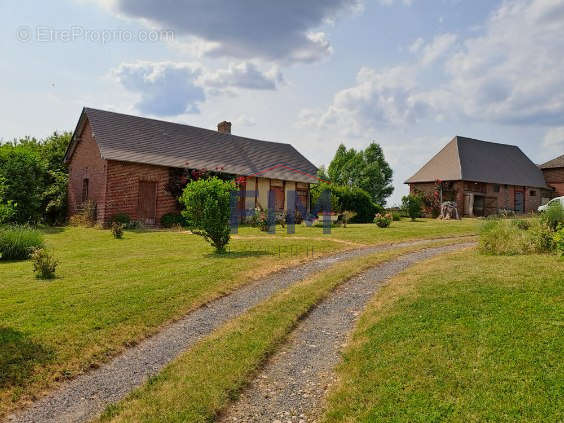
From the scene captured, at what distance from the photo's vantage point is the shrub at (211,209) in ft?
42.8

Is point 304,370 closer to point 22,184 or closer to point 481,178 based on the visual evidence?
point 22,184

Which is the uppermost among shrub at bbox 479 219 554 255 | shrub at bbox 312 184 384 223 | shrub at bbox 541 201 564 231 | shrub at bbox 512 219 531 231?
shrub at bbox 312 184 384 223

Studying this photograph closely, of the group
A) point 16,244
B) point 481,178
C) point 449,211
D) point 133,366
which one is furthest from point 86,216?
point 481,178

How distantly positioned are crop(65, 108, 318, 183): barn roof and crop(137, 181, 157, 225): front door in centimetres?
137

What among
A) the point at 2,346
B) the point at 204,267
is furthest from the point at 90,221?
the point at 2,346

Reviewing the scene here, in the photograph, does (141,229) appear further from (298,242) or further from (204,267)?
(204,267)

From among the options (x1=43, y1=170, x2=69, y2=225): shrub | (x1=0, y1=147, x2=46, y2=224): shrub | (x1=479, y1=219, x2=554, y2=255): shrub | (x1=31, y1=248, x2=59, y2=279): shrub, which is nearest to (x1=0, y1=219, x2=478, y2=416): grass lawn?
(x1=31, y1=248, x2=59, y2=279): shrub

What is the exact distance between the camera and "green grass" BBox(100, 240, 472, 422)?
4434mm

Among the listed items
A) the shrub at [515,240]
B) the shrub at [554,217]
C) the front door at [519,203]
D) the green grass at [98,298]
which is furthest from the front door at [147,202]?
the front door at [519,203]

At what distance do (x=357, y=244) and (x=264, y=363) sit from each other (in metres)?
10.3

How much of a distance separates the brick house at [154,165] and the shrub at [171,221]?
35 centimetres

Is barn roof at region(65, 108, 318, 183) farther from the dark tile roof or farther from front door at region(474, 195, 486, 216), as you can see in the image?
the dark tile roof

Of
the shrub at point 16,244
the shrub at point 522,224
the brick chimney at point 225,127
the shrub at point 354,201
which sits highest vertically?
the brick chimney at point 225,127

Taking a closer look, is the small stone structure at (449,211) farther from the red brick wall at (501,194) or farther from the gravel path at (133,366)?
the gravel path at (133,366)
